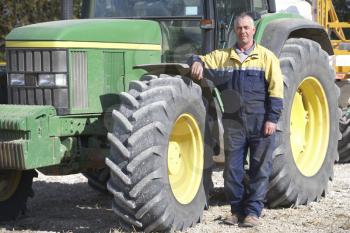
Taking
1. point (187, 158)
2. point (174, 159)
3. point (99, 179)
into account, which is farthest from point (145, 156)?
point (99, 179)

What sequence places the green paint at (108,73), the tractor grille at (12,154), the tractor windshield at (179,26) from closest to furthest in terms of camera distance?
1. the tractor grille at (12,154)
2. the green paint at (108,73)
3. the tractor windshield at (179,26)

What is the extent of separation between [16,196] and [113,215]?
2.84 feet

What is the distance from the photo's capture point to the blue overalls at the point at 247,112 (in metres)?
6.15

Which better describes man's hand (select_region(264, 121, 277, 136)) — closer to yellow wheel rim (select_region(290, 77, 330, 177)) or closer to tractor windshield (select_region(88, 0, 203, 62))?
tractor windshield (select_region(88, 0, 203, 62))

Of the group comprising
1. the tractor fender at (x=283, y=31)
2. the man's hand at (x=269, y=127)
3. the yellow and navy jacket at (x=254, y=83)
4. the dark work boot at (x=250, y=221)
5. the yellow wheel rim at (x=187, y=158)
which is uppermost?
the tractor fender at (x=283, y=31)

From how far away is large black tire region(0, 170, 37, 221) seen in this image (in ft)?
22.0

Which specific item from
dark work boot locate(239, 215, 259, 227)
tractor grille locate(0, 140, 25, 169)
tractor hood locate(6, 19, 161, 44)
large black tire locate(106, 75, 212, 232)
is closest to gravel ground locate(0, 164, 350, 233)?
dark work boot locate(239, 215, 259, 227)

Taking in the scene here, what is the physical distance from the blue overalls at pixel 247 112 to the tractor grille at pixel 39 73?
42.0 inches

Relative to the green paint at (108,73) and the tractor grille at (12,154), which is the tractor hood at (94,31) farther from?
the tractor grille at (12,154)

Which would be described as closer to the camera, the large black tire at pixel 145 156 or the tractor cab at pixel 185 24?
the large black tire at pixel 145 156

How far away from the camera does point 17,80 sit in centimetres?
614

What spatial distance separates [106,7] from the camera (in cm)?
720

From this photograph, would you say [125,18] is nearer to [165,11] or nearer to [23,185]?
[165,11]

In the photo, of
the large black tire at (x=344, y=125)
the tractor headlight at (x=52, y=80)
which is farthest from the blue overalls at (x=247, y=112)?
the large black tire at (x=344, y=125)
